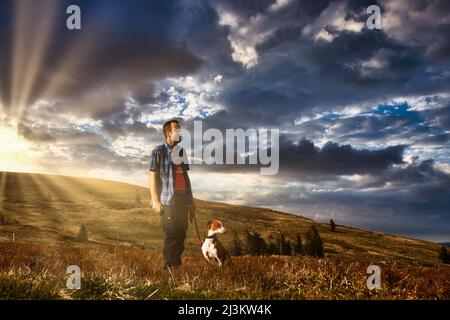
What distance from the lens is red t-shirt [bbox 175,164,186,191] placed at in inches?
353

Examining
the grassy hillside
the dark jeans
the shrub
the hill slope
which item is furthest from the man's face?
the hill slope

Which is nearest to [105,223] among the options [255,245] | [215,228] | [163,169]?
[255,245]

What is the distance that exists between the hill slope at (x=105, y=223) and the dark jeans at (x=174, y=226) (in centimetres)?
4331

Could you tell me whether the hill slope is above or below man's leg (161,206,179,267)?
below

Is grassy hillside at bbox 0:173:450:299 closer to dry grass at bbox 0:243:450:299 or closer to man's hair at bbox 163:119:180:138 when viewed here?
dry grass at bbox 0:243:450:299

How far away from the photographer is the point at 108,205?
327 feet

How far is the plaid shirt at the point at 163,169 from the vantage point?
8.88 meters

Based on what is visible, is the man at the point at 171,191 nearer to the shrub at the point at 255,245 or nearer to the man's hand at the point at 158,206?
the man's hand at the point at 158,206
